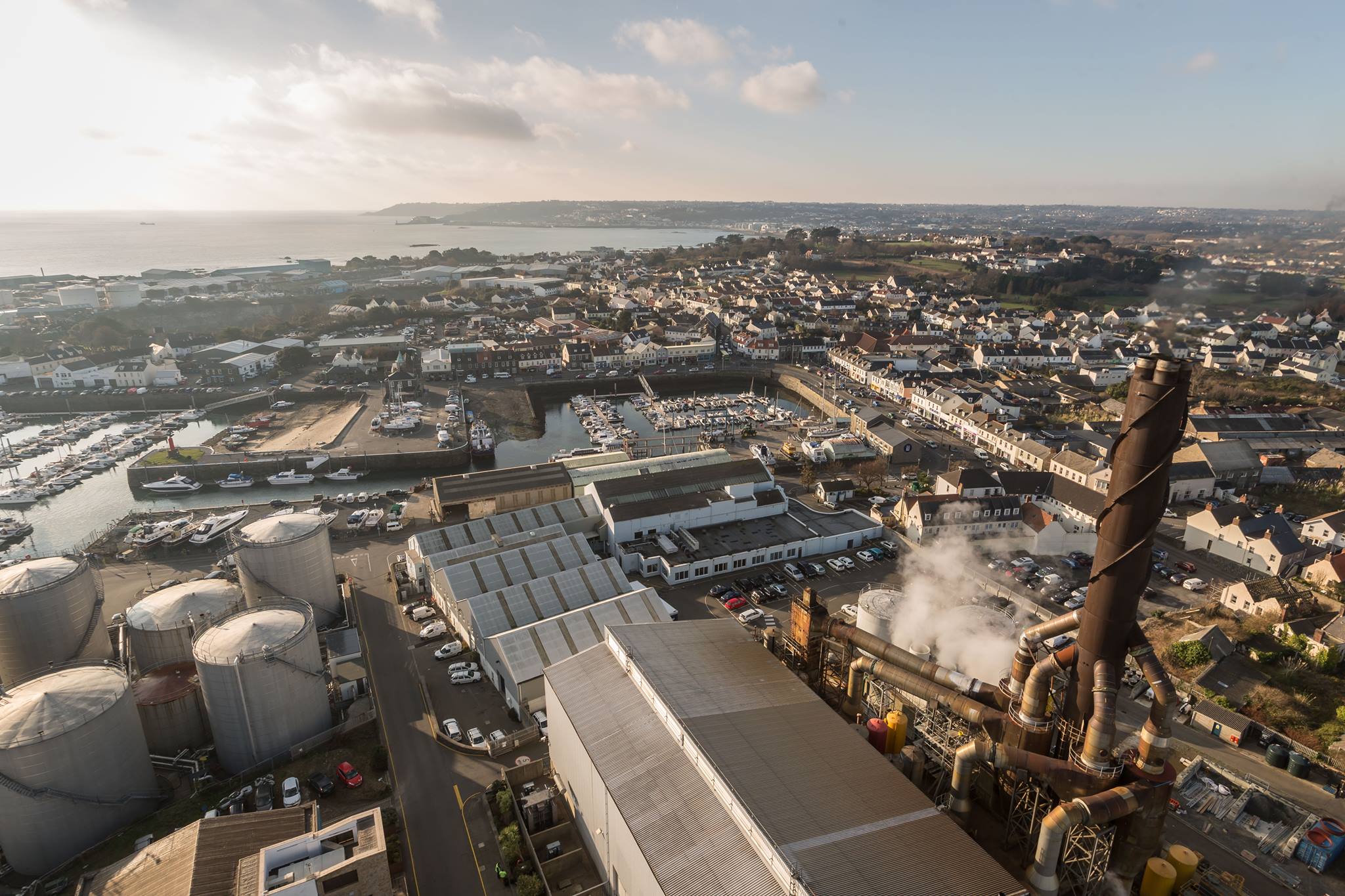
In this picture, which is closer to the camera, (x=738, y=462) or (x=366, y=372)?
(x=738, y=462)

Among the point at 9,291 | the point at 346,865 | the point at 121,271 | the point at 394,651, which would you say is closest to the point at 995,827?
the point at 346,865

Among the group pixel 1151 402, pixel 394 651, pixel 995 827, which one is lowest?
pixel 394 651

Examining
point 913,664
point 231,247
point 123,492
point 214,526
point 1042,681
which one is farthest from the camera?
point 231,247

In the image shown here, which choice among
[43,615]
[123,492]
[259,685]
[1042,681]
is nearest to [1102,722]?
[1042,681]

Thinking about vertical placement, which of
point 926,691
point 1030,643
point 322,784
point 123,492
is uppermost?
point 1030,643

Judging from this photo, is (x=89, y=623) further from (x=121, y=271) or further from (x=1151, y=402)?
(x=121, y=271)

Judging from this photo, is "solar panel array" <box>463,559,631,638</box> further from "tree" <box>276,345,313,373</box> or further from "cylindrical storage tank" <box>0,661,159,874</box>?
"tree" <box>276,345,313,373</box>

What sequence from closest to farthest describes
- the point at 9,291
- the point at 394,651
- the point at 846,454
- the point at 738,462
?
the point at 394,651 < the point at 738,462 < the point at 846,454 < the point at 9,291

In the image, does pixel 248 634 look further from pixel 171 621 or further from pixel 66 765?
pixel 171 621
